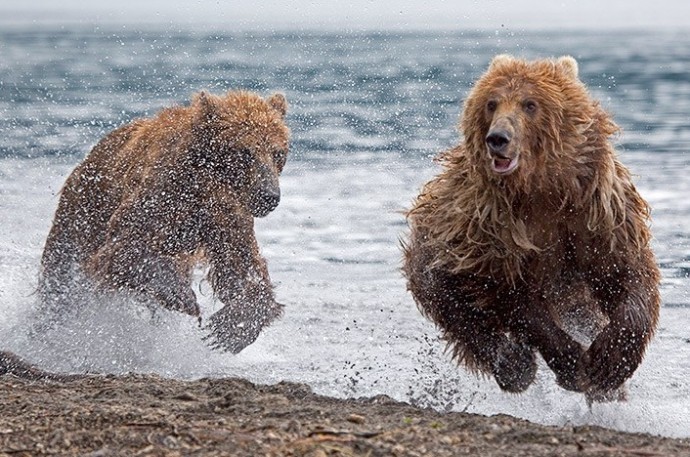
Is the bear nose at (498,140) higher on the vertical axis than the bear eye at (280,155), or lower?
higher

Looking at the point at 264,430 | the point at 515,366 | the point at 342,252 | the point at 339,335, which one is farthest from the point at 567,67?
the point at 342,252

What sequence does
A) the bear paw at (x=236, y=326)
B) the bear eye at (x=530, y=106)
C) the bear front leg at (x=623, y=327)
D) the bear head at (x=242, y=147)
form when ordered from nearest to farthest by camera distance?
the bear eye at (x=530, y=106) → the bear front leg at (x=623, y=327) → the bear paw at (x=236, y=326) → the bear head at (x=242, y=147)

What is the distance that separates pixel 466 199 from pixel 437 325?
812 millimetres

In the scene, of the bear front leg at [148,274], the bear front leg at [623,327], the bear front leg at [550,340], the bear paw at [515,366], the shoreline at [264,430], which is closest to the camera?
the shoreline at [264,430]

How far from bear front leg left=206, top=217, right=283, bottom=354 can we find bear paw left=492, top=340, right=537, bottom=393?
1988mm

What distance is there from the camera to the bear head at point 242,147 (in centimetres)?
895

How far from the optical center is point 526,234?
7086 mm

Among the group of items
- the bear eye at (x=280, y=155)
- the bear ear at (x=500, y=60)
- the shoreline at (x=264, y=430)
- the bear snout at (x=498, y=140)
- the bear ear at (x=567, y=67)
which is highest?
the bear ear at (x=500, y=60)

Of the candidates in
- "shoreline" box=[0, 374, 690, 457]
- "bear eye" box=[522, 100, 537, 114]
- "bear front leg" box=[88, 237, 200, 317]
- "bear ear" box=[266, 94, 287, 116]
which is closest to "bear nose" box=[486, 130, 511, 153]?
"bear eye" box=[522, 100, 537, 114]

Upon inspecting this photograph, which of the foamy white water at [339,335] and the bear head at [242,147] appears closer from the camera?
the foamy white water at [339,335]

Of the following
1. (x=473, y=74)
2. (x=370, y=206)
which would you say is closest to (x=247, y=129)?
(x=370, y=206)

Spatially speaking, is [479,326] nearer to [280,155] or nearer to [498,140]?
[498,140]

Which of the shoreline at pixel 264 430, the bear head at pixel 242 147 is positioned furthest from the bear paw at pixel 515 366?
the bear head at pixel 242 147

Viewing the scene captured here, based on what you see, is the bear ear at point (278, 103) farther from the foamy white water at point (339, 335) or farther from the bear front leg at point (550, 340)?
the bear front leg at point (550, 340)
